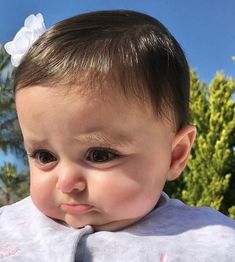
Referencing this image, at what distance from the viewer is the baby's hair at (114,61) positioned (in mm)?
1874

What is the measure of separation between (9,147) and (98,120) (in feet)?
21.3

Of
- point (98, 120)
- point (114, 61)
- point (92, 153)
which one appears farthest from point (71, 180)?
point (114, 61)

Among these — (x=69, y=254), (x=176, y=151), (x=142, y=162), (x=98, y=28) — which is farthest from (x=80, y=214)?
(x=98, y=28)

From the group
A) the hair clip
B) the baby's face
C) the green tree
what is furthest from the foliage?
the baby's face

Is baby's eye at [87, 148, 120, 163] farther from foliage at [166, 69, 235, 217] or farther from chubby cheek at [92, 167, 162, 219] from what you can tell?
foliage at [166, 69, 235, 217]

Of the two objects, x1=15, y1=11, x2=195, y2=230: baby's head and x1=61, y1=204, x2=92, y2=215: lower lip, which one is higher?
x1=15, y1=11, x2=195, y2=230: baby's head

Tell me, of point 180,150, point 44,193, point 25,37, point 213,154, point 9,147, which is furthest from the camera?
point 9,147

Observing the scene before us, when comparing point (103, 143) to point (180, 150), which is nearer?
point (103, 143)

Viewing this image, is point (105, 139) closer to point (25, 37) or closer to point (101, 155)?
point (101, 155)

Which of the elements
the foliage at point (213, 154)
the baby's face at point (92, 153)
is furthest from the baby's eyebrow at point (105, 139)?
the foliage at point (213, 154)

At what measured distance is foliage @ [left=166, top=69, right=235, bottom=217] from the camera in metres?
6.39

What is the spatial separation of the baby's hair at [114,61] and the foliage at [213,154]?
14.2ft

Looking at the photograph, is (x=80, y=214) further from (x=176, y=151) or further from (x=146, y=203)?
(x=176, y=151)

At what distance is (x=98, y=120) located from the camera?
1.82 meters
